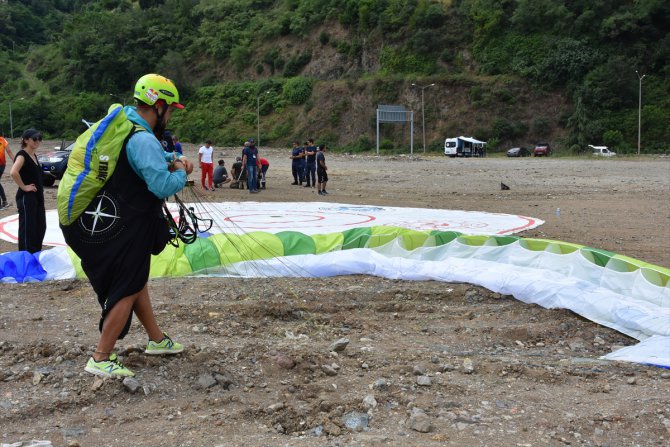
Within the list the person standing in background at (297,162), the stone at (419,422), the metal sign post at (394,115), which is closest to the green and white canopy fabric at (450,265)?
the stone at (419,422)

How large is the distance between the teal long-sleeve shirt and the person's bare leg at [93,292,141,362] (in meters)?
0.61

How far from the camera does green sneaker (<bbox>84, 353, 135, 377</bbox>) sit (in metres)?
3.63

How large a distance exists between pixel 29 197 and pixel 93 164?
417 cm

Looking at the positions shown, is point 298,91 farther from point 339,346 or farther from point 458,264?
point 339,346

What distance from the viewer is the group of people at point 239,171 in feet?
58.8

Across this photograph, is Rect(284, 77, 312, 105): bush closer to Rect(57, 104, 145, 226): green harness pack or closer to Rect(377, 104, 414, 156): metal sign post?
Rect(377, 104, 414, 156): metal sign post

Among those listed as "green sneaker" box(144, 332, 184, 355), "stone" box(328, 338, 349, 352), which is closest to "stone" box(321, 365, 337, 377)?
"stone" box(328, 338, 349, 352)

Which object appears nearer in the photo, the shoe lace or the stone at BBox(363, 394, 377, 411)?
the stone at BBox(363, 394, 377, 411)

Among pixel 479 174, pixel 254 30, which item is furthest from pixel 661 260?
pixel 254 30

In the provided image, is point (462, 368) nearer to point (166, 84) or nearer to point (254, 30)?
point (166, 84)

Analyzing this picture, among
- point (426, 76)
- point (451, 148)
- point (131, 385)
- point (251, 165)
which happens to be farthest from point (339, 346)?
point (426, 76)

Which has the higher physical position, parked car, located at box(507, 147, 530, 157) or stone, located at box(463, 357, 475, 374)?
parked car, located at box(507, 147, 530, 157)

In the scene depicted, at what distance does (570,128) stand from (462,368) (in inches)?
2293

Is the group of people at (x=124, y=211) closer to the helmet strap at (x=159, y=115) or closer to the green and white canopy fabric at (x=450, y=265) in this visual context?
the helmet strap at (x=159, y=115)
